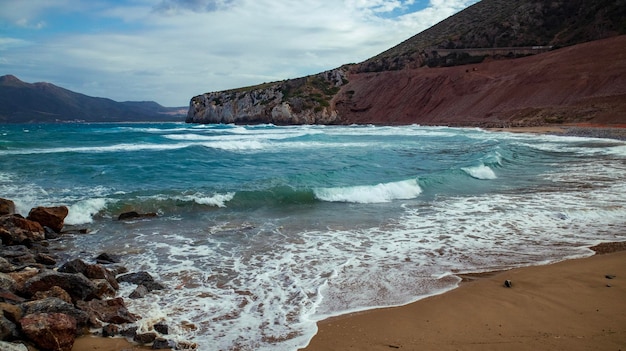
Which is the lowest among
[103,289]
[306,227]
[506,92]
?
[306,227]

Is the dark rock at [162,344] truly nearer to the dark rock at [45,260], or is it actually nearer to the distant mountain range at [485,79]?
the dark rock at [45,260]

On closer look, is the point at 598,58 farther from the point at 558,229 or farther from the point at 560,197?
the point at 558,229

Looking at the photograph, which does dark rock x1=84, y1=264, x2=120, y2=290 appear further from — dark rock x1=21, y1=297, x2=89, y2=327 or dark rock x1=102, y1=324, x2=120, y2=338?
dark rock x1=102, y1=324, x2=120, y2=338

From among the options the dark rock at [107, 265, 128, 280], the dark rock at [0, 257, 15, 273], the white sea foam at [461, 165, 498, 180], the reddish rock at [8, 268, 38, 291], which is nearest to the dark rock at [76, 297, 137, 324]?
the reddish rock at [8, 268, 38, 291]

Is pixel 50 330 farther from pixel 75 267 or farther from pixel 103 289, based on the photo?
pixel 75 267

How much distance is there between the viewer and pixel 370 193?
45.6 ft

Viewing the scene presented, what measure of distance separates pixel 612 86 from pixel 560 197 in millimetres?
37003

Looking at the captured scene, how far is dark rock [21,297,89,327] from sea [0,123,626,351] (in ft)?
2.00

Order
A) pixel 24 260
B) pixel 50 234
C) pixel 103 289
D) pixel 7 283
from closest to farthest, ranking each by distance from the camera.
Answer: pixel 7 283 < pixel 103 289 < pixel 24 260 < pixel 50 234

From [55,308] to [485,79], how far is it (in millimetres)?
61951

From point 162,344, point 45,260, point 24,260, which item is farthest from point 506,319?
point 24,260

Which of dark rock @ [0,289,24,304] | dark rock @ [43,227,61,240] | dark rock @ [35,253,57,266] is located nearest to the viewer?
dark rock @ [0,289,24,304]

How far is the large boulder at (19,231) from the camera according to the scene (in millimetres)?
8531

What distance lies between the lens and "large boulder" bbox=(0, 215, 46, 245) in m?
8.53
